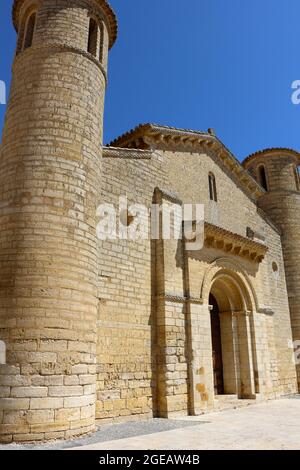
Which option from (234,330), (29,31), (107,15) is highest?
(107,15)

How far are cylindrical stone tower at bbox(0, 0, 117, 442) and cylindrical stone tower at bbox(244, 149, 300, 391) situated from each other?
959 centimetres

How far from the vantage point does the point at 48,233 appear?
7.03m

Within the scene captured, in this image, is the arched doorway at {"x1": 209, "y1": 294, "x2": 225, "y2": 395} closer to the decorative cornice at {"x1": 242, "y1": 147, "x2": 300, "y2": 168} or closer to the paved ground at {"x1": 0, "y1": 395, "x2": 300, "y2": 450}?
the paved ground at {"x1": 0, "y1": 395, "x2": 300, "y2": 450}

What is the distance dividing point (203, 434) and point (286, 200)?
1165 centimetres

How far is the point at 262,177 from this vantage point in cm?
1695

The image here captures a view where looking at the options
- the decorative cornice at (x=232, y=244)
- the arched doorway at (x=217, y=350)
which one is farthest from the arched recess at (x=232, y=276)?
the arched doorway at (x=217, y=350)

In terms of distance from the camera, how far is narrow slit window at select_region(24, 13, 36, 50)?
9141mm

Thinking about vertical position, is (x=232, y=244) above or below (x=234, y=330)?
above

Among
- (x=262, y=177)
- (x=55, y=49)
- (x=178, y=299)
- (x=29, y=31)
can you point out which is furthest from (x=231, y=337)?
(x=29, y=31)

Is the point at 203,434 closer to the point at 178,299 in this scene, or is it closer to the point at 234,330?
the point at 178,299
